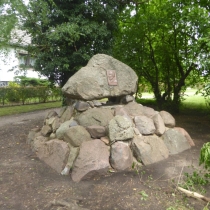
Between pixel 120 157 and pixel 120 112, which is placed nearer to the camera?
pixel 120 157

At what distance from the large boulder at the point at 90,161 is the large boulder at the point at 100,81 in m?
1.33

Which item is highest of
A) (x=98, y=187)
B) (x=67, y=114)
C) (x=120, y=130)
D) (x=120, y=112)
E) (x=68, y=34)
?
(x=68, y=34)

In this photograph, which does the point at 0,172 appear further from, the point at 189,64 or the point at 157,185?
the point at 189,64

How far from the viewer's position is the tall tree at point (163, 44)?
9594 millimetres

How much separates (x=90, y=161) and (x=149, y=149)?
4.61ft

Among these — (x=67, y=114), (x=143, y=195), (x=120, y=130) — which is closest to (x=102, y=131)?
(x=120, y=130)

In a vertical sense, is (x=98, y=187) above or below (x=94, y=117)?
below

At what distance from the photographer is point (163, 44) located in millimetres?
11453

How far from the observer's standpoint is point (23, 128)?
8625mm

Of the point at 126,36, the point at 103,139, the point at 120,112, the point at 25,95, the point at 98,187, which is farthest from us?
the point at 25,95

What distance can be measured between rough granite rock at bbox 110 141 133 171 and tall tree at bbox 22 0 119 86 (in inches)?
142

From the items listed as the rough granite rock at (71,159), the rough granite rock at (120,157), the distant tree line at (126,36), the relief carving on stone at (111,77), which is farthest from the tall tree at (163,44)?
the rough granite rock at (71,159)

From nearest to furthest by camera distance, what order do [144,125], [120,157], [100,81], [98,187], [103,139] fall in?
[98,187]
[120,157]
[103,139]
[144,125]
[100,81]

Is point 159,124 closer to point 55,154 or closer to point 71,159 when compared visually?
point 71,159
